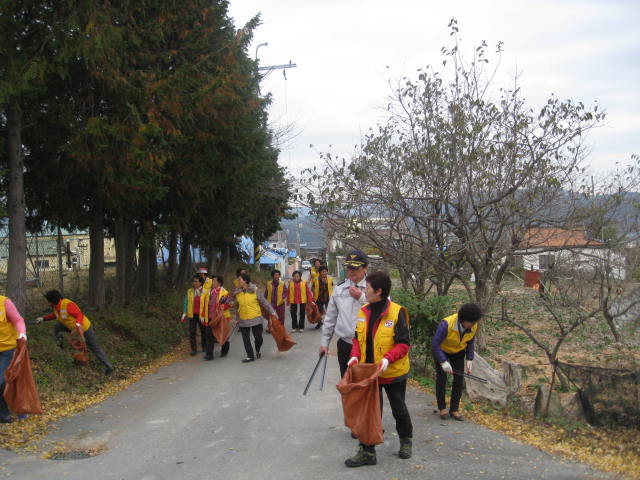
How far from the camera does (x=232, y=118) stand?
42.1 feet

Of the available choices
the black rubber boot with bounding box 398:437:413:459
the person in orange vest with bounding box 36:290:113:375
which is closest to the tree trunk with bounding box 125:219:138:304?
the person in orange vest with bounding box 36:290:113:375

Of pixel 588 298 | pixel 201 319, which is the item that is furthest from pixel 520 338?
pixel 201 319

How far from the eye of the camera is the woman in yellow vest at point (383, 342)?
17.7 feet

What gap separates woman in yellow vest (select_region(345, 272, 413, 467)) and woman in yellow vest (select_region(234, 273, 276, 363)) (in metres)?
6.41

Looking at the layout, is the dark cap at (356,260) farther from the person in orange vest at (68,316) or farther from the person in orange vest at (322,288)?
the person in orange vest at (322,288)

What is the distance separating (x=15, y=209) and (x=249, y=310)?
464 centimetres

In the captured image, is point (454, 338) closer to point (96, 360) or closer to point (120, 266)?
point (96, 360)

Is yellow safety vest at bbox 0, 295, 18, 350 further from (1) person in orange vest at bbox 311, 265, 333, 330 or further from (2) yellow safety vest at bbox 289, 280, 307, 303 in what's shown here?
(1) person in orange vest at bbox 311, 265, 333, 330

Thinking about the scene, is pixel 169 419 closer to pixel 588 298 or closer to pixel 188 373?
pixel 188 373

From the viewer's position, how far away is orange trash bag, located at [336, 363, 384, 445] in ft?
17.4

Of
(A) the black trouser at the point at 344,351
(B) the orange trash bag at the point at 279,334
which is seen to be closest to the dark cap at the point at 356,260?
(A) the black trouser at the point at 344,351

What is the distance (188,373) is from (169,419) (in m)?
3.49

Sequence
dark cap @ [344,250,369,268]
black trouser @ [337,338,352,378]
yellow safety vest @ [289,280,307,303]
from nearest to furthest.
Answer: dark cap @ [344,250,369,268]
black trouser @ [337,338,352,378]
yellow safety vest @ [289,280,307,303]

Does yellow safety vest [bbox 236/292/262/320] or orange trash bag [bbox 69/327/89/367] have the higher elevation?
yellow safety vest [bbox 236/292/262/320]
